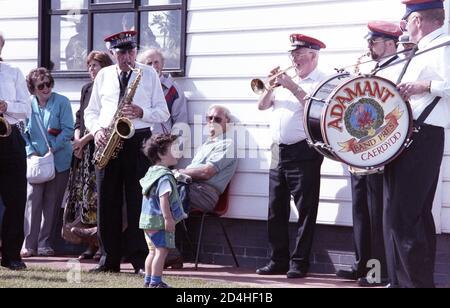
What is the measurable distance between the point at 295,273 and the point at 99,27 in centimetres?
375

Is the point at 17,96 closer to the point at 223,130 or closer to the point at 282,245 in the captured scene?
the point at 223,130

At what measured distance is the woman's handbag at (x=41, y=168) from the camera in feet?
34.0

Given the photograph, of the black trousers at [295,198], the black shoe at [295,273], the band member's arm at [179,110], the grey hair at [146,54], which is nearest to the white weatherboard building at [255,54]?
the band member's arm at [179,110]

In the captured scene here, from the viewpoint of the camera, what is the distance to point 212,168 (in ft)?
31.8

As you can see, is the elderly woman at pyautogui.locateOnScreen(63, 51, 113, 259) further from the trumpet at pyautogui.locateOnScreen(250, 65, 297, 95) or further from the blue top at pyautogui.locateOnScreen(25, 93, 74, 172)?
the trumpet at pyautogui.locateOnScreen(250, 65, 297, 95)

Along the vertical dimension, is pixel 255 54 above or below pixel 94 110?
above

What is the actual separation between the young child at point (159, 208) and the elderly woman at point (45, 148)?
2.77 metres

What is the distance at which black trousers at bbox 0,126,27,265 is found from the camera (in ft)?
28.8

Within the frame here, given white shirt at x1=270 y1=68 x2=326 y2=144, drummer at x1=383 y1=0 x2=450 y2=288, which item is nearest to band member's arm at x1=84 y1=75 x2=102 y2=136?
white shirt at x1=270 y1=68 x2=326 y2=144

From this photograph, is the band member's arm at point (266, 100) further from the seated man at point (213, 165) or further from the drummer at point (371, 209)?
the drummer at point (371, 209)

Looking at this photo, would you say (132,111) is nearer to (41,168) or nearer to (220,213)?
(220,213)

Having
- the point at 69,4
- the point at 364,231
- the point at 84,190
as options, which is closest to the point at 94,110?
the point at 84,190

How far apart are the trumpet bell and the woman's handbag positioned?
7.97ft

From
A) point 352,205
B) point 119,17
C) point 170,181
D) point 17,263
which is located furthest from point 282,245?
point 119,17
